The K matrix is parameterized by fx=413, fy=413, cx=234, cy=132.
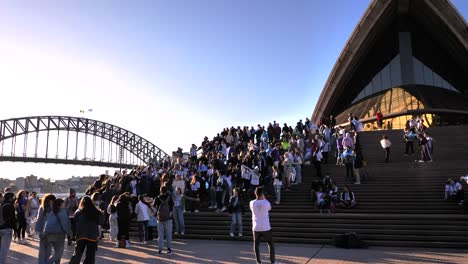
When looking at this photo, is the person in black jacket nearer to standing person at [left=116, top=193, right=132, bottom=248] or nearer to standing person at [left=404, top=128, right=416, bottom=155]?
standing person at [left=116, top=193, right=132, bottom=248]

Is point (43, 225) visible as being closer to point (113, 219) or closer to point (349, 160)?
point (113, 219)


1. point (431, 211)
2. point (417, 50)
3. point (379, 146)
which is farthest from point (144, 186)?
point (417, 50)

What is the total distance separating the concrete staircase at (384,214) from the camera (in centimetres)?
1186

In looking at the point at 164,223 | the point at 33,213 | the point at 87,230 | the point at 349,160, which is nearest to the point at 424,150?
the point at 349,160

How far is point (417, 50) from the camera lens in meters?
43.8

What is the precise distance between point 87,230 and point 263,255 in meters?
4.61

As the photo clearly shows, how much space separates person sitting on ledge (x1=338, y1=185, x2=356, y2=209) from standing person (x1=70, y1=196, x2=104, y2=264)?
997 cm

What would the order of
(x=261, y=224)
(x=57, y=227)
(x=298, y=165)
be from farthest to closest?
1. (x=298, y=165)
2. (x=261, y=224)
3. (x=57, y=227)

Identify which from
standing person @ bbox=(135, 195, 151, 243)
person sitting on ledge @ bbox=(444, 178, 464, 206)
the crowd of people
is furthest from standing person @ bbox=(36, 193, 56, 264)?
person sitting on ledge @ bbox=(444, 178, 464, 206)

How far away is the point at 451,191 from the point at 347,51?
31.6m

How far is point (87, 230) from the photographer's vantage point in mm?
7539

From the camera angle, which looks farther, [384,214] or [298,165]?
[298,165]

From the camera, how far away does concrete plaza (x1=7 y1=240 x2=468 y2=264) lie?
9602 millimetres

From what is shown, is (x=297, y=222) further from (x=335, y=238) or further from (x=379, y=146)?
(x=379, y=146)
